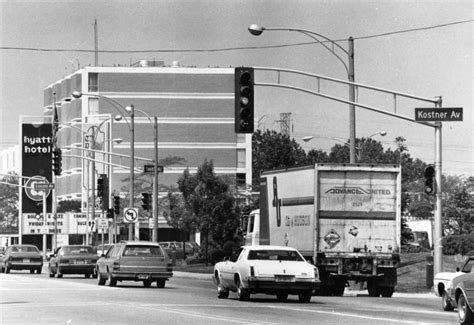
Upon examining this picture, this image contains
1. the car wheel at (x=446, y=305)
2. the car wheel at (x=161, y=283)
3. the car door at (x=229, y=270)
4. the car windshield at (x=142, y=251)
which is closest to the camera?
the car wheel at (x=446, y=305)

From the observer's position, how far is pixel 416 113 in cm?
3391

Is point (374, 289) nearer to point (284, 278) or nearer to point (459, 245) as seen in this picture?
point (284, 278)

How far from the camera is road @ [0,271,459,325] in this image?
20828 mm

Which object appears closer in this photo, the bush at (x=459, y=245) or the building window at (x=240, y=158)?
the bush at (x=459, y=245)

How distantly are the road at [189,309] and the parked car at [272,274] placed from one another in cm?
37

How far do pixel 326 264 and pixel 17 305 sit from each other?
11.5 m

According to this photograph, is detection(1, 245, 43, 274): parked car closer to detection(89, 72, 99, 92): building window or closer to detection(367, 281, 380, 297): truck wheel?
detection(367, 281, 380, 297): truck wheel

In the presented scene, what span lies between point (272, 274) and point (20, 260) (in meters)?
30.0

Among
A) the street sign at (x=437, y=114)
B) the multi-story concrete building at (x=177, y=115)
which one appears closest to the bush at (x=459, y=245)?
the street sign at (x=437, y=114)

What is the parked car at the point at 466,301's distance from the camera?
67.3ft

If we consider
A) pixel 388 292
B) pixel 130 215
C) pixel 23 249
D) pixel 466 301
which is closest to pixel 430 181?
pixel 388 292

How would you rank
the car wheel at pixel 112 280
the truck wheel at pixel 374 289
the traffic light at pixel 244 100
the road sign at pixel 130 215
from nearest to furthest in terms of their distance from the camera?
the traffic light at pixel 244 100, the truck wheel at pixel 374 289, the car wheel at pixel 112 280, the road sign at pixel 130 215

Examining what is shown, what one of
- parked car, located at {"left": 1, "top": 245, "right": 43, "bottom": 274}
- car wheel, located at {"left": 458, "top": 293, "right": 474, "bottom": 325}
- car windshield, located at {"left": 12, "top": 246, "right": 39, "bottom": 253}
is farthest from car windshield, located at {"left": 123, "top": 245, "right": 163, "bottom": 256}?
car windshield, located at {"left": 12, "top": 246, "right": 39, "bottom": 253}

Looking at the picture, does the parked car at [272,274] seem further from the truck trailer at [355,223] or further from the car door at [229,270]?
the truck trailer at [355,223]
